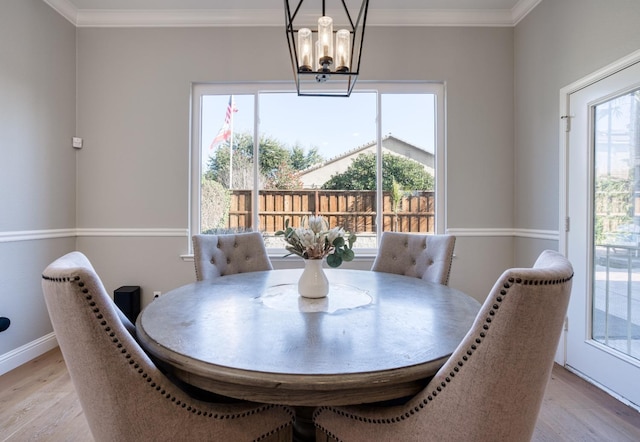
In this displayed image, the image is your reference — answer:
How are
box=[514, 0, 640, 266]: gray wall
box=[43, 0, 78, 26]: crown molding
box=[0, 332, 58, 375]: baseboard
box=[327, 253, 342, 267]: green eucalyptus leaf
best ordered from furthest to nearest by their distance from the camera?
box=[43, 0, 78, 26]: crown molding, box=[0, 332, 58, 375]: baseboard, box=[514, 0, 640, 266]: gray wall, box=[327, 253, 342, 267]: green eucalyptus leaf

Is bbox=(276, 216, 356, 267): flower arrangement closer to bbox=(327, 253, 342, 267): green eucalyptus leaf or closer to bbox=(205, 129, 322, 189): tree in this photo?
bbox=(327, 253, 342, 267): green eucalyptus leaf

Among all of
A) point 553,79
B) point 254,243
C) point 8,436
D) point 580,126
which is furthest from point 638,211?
point 8,436

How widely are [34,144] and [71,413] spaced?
1.98 metres

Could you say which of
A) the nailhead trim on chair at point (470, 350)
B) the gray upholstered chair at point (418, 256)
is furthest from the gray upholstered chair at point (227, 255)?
the nailhead trim on chair at point (470, 350)

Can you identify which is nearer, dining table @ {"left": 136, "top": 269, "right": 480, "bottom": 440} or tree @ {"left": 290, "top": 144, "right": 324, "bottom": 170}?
dining table @ {"left": 136, "top": 269, "right": 480, "bottom": 440}

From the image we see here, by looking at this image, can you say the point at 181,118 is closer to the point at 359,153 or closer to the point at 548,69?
the point at 359,153

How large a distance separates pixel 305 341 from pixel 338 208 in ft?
7.16

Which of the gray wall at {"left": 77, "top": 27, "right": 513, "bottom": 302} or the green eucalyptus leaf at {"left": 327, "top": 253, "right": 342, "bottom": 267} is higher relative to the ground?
the gray wall at {"left": 77, "top": 27, "right": 513, "bottom": 302}

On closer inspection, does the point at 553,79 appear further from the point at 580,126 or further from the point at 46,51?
the point at 46,51

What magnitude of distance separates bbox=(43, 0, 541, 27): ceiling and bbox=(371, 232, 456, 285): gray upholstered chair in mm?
2014

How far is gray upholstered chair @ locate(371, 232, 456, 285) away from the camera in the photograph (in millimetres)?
1898

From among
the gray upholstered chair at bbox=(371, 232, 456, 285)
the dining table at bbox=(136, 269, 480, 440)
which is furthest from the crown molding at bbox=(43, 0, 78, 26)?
the gray upholstered chair at bbox=(371, 232, 456, 285)

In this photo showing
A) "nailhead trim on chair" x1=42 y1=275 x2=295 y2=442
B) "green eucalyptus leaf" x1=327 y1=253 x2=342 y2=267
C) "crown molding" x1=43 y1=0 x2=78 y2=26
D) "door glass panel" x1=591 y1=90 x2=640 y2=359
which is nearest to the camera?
"nailhead trim on chair" x1=42 y1=275 x2=295 y2=442

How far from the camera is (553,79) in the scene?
2447mm
